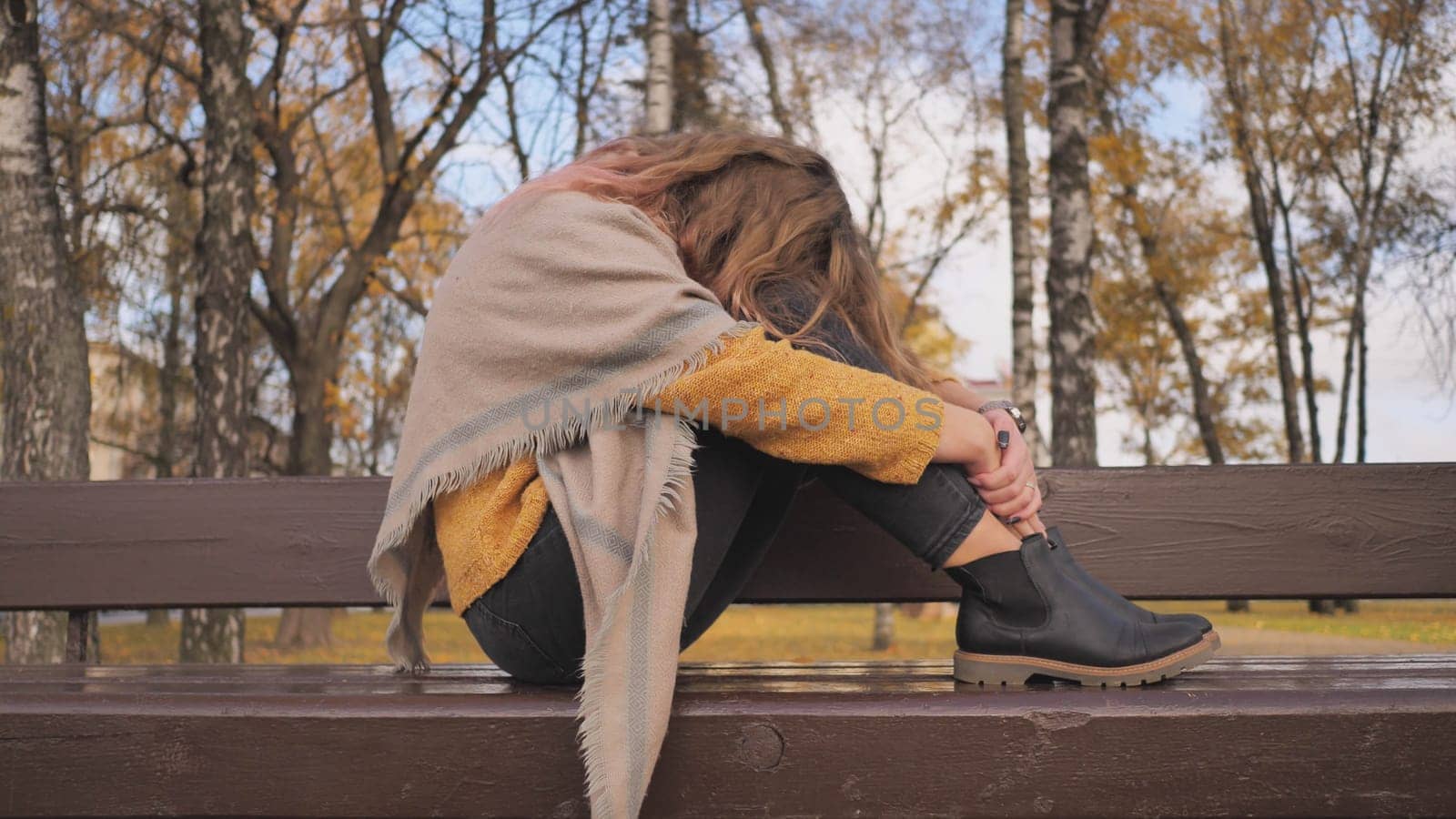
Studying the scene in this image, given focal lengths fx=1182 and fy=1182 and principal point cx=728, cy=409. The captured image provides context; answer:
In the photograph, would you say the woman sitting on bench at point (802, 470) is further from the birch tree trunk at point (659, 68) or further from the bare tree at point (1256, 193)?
the bare tree at point (1256, 193)

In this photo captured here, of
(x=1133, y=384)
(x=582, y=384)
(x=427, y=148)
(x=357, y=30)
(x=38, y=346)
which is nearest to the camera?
(x=582, y=384)

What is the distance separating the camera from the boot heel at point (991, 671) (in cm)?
190

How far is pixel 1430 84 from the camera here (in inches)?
581

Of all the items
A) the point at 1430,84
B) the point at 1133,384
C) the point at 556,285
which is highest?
the point at 1430,84

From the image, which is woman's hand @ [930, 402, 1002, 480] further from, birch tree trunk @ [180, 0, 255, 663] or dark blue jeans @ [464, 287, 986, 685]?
birch tree trunk @ [180, 0, 255, 663]

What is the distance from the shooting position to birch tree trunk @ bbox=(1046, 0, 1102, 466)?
22.5 feet

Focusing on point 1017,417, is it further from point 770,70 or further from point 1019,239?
point 770,70

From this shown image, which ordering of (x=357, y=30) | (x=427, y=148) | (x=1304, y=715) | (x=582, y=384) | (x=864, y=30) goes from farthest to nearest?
(x=864, y=30) → (x=427, y=148) → (x=357, y=30) → (x=582, y=384) → (x=1304, y=715)

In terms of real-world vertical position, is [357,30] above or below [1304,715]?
above

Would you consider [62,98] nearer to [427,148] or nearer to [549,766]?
[427,148]

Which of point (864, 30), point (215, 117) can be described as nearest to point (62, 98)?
point (215, 117)

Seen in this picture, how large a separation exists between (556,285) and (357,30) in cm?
866

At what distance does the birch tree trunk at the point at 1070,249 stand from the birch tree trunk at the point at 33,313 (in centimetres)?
527

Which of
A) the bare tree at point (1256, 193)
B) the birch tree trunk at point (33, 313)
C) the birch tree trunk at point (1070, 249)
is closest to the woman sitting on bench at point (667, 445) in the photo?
the birch tree trunk at point (33, 313)
